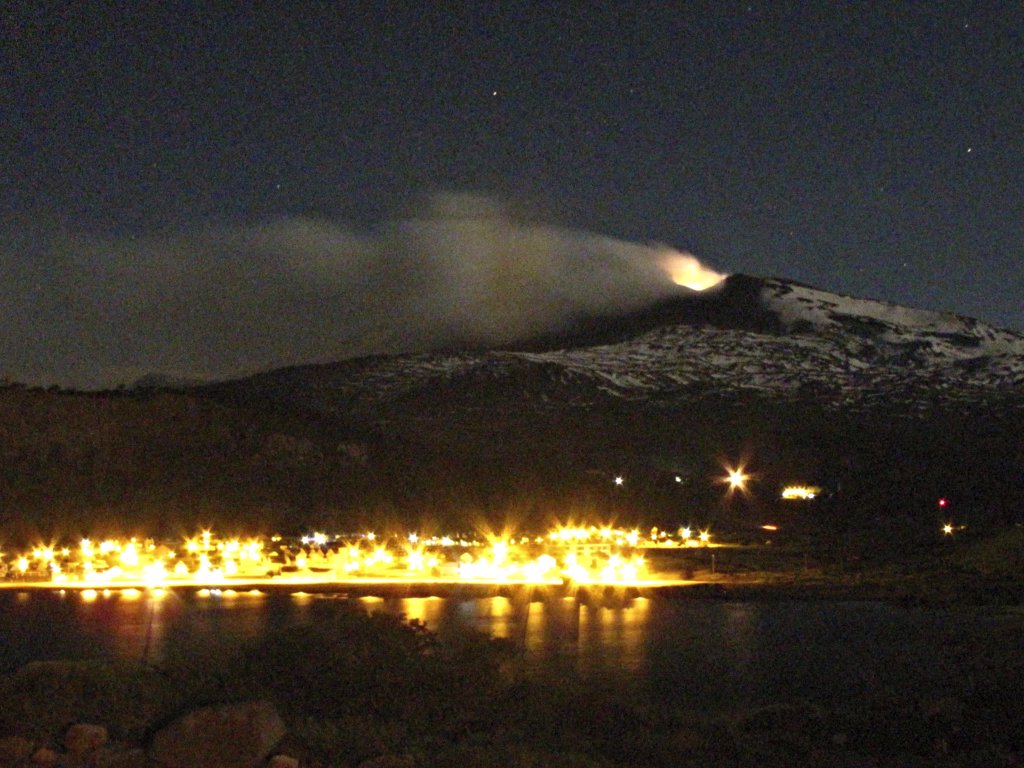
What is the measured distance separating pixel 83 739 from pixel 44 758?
449 mm

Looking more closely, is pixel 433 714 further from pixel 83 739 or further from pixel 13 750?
pixel 13 750

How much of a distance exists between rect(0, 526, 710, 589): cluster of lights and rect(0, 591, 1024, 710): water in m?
5.72

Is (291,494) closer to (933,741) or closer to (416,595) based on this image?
(416,595)

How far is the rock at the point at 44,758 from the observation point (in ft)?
36.7

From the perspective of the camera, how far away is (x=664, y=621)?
34875mm

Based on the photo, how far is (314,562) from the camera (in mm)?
53500

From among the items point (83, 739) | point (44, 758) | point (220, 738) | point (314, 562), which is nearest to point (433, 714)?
point (220, 738)

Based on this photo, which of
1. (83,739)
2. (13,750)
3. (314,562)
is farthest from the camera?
(314,562)

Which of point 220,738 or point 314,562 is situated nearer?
point 220,738

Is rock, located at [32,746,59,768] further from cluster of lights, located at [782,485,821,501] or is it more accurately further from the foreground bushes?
cluster of lights, located at [782,485,821,501]

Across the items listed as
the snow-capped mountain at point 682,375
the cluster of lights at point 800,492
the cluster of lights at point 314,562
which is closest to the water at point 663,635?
the cluster of lights at point 314,562

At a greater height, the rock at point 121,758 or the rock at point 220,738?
the rock at point 220,738

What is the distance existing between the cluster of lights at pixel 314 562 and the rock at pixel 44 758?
35.3 metres

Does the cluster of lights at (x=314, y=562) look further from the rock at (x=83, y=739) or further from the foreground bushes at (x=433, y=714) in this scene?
the rock at (x=83, y=739)
